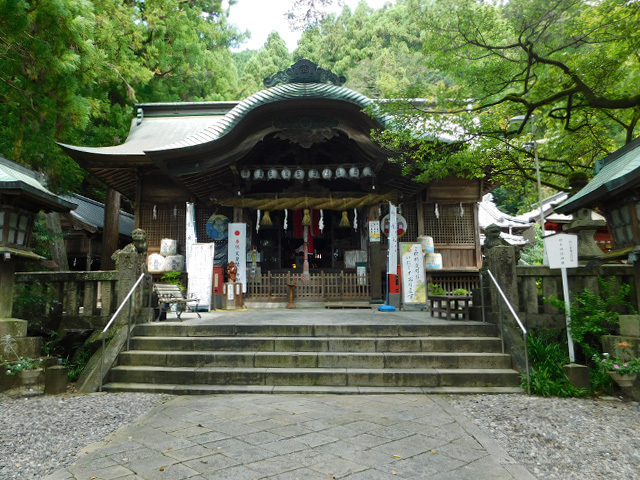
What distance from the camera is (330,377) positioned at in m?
5.77

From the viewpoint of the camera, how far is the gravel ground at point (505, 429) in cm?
329

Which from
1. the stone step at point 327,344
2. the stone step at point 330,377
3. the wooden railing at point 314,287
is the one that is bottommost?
the stone step at point 330,377

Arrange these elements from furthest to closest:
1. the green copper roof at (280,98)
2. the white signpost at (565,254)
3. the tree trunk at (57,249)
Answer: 1. the tree trunk at (57,249)
2. the green copper roof at (280,98)
3. the white signpost at (565,254)

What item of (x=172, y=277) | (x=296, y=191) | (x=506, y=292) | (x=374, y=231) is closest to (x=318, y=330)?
(x=506, y=292)

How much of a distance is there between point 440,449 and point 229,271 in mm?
8638

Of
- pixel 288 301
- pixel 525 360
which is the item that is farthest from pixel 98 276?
pixel 525 360

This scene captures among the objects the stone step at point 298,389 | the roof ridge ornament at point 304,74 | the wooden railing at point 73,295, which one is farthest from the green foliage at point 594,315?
the roof ridge ornament at point 304,74

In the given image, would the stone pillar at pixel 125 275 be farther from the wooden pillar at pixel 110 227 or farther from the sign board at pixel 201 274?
the wooden pillar at pixel 110 227

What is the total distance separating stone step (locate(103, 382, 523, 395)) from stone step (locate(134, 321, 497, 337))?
1.16 m

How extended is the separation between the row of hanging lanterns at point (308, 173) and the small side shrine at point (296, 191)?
32 millimetres

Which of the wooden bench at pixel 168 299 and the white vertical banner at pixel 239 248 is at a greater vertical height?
the white vertical banner at pixel 239 248

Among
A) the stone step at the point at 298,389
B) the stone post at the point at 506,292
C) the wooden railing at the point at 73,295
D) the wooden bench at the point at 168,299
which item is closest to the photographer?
the stone step at the point at 298,389

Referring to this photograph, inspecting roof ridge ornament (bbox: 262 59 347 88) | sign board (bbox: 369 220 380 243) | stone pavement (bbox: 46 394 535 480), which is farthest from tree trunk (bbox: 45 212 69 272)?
stone pavement (bbox: 46 394 535 480)

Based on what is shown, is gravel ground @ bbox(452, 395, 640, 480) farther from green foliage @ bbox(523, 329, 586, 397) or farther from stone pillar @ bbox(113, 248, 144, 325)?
stone pillar @ bbox(113, 248, 144, 325)
